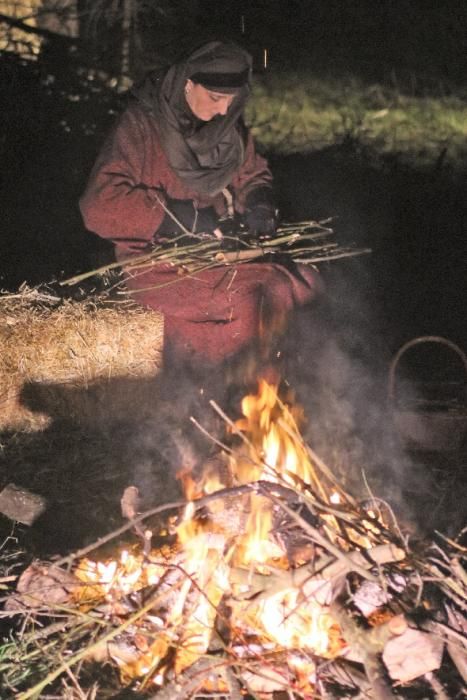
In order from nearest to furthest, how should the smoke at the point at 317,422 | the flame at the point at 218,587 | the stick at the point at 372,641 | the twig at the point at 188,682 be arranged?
the stick at the point at 372,641 → the twig at the point at 188,682 → the flame at the point at 218,587 → the smoke at the point at 317,422

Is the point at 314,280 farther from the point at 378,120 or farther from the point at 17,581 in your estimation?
the point at 378,120

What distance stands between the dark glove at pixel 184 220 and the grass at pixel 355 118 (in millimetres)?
4625

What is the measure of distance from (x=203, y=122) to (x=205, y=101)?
Result: 173mm

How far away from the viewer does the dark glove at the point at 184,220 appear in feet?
13.0

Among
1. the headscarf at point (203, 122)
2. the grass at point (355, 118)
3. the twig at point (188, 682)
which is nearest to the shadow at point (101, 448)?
the headscarf at point (203, 122)

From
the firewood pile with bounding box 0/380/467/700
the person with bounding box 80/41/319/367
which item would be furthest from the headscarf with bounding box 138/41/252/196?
the firewood pile with bounding box 0/380/467/700

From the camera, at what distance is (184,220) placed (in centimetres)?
397

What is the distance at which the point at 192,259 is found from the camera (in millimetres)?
3562

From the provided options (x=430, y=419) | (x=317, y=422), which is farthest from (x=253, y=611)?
(x=317, y=422)

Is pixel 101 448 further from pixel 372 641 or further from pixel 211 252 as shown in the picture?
pixel 372 641

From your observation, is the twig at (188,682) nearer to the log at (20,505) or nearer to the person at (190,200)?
the log at (20,505)

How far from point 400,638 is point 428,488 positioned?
193 centimetres

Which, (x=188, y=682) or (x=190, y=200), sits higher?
(x=190, y=200)

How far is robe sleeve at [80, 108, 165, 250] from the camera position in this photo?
12.3 feet
